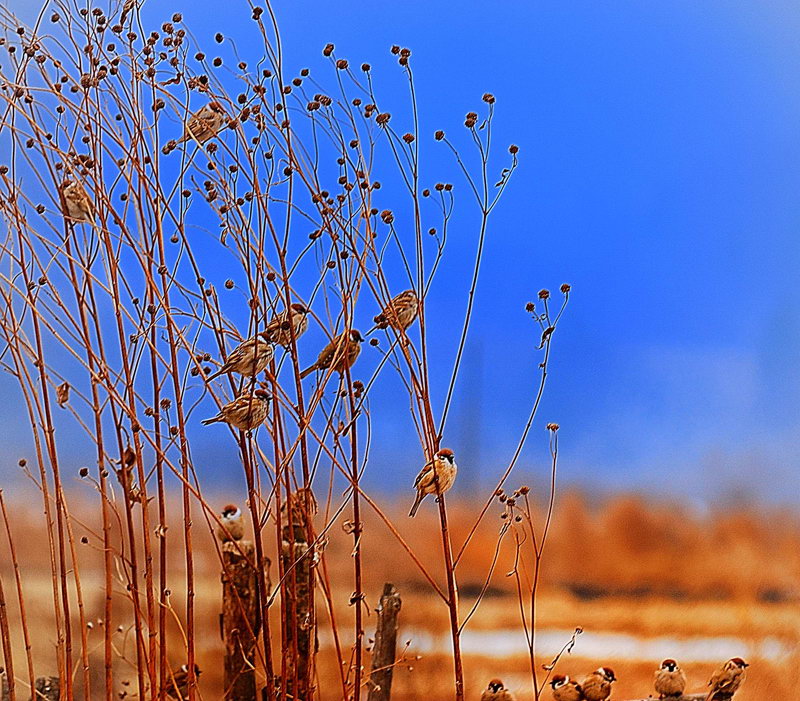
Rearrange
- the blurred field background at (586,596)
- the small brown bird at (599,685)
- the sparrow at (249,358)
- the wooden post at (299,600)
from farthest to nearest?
the blurred field background at (586,596) → the small brown bird at (599,685) → the wooden post at (299,600) → the sparrow at (249,358)

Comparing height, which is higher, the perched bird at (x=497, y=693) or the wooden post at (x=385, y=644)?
the wooden post at (x=385, y=644)

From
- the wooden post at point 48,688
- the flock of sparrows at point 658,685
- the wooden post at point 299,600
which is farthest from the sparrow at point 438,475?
the wooden post at point 48,688

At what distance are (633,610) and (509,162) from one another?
0.99 m

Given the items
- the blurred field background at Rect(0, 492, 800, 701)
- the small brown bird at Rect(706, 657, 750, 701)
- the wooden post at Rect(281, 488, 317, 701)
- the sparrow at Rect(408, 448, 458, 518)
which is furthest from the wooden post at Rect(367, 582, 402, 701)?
the small brown bird at Rect(706, 657, 750, 701)

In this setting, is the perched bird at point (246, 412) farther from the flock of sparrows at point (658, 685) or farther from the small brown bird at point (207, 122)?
the flock of sparrows at point (658, 685)

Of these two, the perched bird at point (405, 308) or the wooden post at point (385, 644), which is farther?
the wooden post at point (385, 644)

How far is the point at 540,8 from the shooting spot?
1956mm

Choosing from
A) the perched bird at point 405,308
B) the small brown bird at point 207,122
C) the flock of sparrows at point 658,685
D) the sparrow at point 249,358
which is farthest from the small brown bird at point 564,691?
the small brown bird at point 207,122

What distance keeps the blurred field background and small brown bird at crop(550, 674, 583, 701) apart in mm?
131

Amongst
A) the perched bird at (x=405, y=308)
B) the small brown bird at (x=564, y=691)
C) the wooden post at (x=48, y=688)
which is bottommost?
the small brown bird at (x=564, y=691)

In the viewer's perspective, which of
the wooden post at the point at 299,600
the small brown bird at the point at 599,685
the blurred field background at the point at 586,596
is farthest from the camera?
the blurred field background at the point at 586,596

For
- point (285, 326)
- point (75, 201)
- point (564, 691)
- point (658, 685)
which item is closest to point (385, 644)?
point (564, 691)

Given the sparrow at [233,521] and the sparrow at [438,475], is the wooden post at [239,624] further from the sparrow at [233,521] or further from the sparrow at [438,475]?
the sparrow at [438,475]

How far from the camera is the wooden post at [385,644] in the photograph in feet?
6.01
